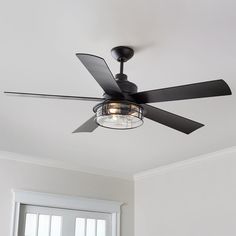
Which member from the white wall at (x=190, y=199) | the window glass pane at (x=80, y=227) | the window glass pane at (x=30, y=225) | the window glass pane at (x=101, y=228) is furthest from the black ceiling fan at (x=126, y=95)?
the window glass pane at (x=101, y=228)

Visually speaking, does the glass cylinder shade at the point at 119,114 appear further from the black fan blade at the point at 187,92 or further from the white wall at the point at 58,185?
the white wall at the point at 58,185

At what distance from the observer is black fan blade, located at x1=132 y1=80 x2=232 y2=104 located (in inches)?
71.7

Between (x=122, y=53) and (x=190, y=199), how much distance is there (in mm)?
2623

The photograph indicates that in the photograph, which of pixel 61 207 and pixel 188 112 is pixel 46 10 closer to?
pixel 188 112

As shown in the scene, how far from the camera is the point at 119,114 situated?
6.58 ft

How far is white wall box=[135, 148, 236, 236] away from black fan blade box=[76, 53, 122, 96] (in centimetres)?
248

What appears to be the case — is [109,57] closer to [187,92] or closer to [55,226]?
[187,92]

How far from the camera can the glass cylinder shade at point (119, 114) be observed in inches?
78.8

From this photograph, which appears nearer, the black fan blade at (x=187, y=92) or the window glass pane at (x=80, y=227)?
the black fan blade at (x=187, y=92)

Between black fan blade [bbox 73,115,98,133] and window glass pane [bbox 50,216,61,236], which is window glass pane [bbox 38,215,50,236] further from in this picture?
black fan blade [bbox 73,115,98,133]

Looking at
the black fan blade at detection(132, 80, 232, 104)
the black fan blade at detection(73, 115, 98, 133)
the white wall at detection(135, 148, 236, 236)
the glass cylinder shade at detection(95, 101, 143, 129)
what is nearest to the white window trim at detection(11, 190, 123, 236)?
the white wall at detection(135, 148, 236, 236)

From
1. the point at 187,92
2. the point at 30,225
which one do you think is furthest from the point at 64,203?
the point at 187,92

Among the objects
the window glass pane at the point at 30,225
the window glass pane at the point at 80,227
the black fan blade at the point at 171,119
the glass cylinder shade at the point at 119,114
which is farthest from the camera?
the window glass pane at the point at 80,227

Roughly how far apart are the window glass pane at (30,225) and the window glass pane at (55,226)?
0.74ft
